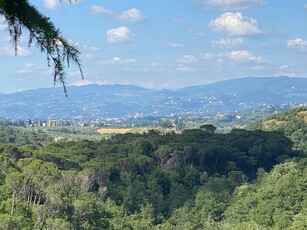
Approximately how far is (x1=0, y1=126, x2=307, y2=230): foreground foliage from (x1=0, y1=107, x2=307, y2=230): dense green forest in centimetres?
9

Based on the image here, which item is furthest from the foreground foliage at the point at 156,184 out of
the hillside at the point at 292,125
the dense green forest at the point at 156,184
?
the hillside at the point at 292,125

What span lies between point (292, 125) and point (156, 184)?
38.3 m

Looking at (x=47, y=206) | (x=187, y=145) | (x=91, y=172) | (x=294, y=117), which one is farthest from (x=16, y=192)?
(x=294, y=117)

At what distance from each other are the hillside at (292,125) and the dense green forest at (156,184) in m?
4.94

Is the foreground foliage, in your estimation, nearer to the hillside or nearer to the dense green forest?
the dense green forest

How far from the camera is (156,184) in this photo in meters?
60.3

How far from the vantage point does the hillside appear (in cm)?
8925

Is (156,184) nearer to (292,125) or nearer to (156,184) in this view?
(156,184)

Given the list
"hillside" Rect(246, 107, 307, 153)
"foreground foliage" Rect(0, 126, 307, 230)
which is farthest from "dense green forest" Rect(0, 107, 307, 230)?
"hillside" Rect(246, 107, 307, 153)

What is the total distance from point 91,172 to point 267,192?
1706cm

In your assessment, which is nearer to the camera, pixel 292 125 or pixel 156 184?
pixel 156 184

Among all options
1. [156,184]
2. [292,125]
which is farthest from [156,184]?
[292,125]

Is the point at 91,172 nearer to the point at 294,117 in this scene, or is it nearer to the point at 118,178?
the point at 118,178

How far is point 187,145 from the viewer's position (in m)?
69.6
